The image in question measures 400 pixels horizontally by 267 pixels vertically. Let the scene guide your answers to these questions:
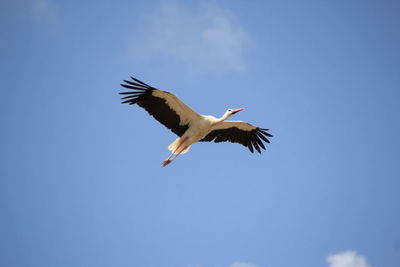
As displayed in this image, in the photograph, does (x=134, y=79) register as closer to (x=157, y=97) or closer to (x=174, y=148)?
(x=157, y=97)

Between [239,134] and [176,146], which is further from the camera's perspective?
[239,134]

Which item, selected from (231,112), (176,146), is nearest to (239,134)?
(231,112)

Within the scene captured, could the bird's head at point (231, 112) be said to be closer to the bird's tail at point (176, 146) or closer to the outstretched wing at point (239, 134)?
the outstretched wing at point (239, 134)

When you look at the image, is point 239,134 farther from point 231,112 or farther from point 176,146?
point 176,146

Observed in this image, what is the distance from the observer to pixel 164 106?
9531mm

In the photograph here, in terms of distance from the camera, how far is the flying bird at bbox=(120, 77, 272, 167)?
9203 mm

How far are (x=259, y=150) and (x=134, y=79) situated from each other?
4298 mm

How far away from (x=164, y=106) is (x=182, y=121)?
2.23ft

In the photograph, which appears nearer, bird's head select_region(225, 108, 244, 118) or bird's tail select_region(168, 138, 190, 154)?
bird's tail select_region(168, 138, 190, 154)

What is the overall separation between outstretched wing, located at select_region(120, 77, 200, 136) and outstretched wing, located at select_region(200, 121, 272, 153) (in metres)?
0.94

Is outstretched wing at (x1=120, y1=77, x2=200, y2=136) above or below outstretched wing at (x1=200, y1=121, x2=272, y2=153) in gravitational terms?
below

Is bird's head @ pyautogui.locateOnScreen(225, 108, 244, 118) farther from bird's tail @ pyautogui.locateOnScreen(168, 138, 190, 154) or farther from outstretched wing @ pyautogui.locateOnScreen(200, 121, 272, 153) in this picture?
bird's tail @ pyautogui.locateOnScreen(168, 138, 190, 154)

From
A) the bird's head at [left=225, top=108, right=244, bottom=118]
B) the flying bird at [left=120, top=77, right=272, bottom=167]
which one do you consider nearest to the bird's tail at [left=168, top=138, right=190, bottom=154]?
the flying bird at [left=120, top=77, right=272, bottom=167]

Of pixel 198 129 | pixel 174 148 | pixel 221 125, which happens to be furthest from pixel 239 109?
pixel 174 148
